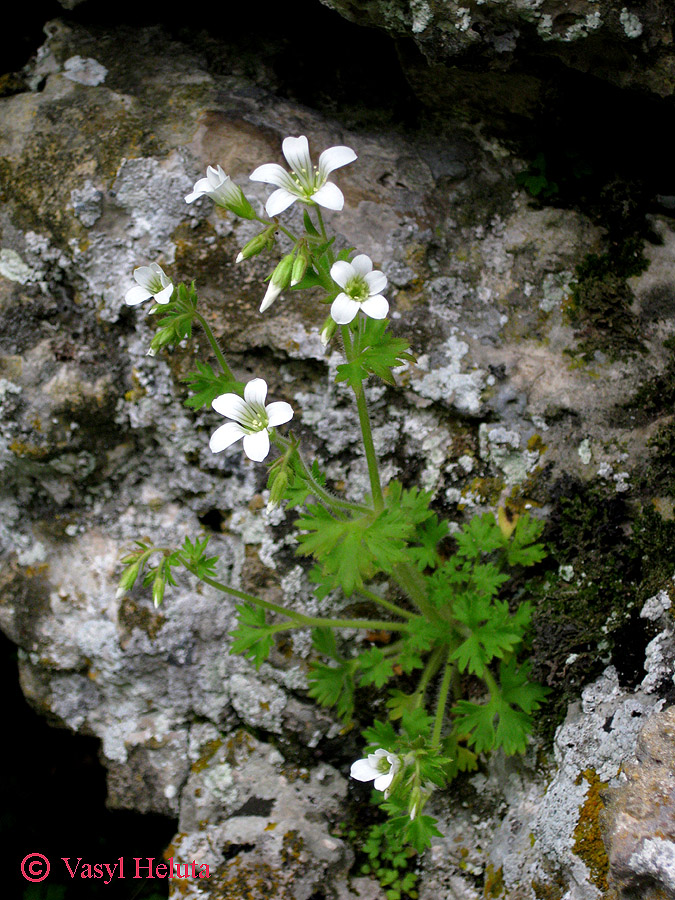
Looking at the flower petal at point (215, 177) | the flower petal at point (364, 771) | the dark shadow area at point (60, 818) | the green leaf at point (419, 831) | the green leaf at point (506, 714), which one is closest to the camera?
the flower petal at point (215, 177)

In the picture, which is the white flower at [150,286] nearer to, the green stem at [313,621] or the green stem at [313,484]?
the green stem at [313,484]

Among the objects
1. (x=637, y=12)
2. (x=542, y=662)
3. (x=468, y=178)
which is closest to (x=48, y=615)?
(x=542, y=662)

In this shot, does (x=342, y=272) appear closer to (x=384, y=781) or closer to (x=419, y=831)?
(x=384, y=781)

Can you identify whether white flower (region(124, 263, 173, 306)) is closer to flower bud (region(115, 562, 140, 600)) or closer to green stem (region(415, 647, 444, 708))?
flower bud (region(115, 562, 140, 600))

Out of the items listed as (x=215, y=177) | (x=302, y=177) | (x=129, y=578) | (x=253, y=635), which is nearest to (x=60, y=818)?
(x=253, y=635)

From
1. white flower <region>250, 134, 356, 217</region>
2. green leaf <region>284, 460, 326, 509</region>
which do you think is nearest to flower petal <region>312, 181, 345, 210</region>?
white flower <region>250, 134, 356, 217</region>

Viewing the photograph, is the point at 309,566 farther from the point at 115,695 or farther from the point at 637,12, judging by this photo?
the point at 637,12

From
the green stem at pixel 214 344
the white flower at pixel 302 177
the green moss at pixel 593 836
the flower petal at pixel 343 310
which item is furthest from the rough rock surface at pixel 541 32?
the green moss at pixel 593 836

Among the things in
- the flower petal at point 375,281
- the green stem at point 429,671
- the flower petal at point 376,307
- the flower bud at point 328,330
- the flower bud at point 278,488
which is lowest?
the green stem at point 429,671
